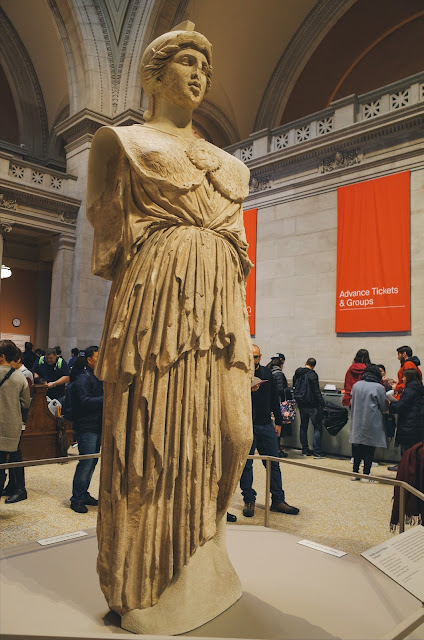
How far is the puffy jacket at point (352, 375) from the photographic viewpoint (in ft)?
30.3

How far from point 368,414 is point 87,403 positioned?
428 cm

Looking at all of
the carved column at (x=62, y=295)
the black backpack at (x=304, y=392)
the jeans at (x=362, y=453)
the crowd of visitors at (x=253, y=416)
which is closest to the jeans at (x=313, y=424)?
the black backpack at (x=304, y=392)

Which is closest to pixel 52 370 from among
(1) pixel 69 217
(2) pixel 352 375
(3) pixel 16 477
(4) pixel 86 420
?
(3) pixel 16 477

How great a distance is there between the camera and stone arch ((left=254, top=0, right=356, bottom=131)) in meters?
18.2

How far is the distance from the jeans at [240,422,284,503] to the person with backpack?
122 inches

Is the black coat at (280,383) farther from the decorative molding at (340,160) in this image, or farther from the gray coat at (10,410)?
the decorative molding at (340,160)

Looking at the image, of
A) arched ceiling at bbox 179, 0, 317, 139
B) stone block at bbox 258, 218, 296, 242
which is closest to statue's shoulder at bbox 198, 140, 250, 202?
stone block at bbox 258, 218, 296, 242

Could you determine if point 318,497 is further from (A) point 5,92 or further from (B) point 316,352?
(A) point 5,92

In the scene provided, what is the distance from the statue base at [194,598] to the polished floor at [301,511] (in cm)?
257

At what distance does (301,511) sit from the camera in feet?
19.1

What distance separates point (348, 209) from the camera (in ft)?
41.3

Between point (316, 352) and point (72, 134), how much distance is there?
11.2 metres

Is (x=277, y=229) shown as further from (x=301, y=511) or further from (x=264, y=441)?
(x=301, y=511)

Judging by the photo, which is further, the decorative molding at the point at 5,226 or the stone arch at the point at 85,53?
the stone arch at the point at 85,53
